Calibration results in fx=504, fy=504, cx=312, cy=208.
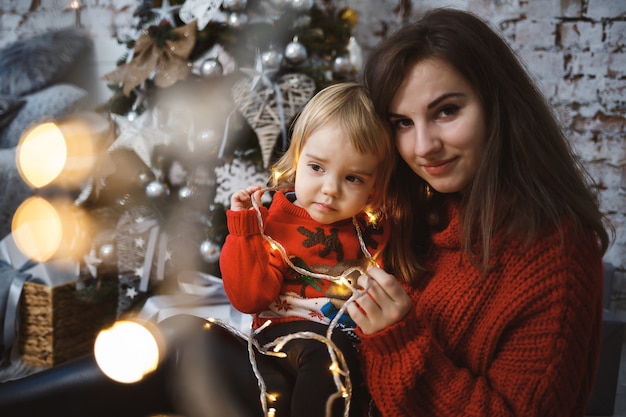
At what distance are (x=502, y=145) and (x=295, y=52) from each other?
86 centimetres

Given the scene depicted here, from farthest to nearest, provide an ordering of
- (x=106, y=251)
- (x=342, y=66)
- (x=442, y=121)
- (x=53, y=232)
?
(x=53, y=232) < (x=106, y=251) < (x=342, y=66) < (x=442, y=121)

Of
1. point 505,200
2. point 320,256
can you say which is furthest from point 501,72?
point 320,256

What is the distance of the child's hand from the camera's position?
0.99m

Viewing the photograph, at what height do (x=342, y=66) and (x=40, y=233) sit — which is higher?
(x=342, y=66)

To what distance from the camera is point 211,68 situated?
1.53 meters

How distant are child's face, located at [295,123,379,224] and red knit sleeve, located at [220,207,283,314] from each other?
117 millimetres

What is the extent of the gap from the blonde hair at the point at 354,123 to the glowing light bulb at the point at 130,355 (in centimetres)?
45

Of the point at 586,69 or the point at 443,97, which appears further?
the point at 586,69

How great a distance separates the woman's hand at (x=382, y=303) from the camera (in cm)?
78

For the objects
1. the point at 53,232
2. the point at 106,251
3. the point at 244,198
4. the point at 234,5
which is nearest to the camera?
the point at 244,198

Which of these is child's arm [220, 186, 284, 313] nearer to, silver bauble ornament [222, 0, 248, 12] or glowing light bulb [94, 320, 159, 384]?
glowing light bulb [94, 320, 159, 384]

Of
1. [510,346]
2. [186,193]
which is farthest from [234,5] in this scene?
[510,346]

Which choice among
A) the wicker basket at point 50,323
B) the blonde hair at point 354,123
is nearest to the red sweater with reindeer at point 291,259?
the blonde hair at point 354,123

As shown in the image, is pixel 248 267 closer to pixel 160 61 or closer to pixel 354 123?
pixel 354 123
